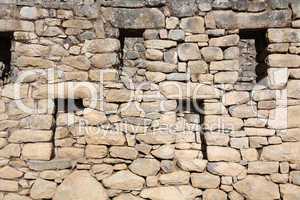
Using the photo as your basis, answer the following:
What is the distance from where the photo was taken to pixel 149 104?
14.9ft

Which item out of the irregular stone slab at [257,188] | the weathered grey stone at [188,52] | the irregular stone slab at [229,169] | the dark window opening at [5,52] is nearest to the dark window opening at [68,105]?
the dark window opening at [5,52]

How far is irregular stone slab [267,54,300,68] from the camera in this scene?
179 inches

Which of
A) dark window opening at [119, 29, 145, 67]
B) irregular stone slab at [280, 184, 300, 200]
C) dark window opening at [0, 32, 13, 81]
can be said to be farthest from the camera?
dark window opening at [119, 29, 145, 67]

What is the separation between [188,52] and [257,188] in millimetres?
1650

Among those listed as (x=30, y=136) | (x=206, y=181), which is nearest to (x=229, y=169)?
(x=206, y=181)

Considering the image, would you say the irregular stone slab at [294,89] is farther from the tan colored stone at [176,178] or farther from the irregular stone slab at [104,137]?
the irregular stone slab at [104,137]

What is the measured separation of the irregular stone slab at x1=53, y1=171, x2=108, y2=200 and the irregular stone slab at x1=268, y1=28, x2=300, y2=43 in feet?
8.15

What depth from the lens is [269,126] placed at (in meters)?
4.49

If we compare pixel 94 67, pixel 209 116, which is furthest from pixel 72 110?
pixel 209 116

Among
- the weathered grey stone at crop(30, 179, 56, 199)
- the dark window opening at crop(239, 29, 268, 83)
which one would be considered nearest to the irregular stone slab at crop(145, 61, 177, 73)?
the dark window opening at crop(239, 29, 268, 83)

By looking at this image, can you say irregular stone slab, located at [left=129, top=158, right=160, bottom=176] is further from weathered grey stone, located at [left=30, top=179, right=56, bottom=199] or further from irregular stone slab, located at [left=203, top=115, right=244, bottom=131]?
weathered grey stone, located at [left=30, top=179, right=56, bottom=199]

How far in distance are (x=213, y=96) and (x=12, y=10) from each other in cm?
243

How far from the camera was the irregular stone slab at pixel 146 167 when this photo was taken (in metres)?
4.48

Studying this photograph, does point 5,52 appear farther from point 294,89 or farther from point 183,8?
point 294,89
